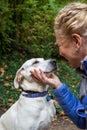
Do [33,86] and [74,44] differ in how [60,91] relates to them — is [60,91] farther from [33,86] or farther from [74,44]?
[33,86]

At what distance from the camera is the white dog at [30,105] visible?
167 inches

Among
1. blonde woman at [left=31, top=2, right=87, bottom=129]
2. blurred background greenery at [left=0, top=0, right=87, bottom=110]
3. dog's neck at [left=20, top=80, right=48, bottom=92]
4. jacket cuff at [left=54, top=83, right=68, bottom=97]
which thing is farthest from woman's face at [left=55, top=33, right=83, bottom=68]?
blurred background greenery at [left=0, top=0, right=87, bottom=110]

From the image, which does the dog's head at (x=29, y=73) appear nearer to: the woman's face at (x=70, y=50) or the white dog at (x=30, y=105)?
the white dog at (x=30, y=105)

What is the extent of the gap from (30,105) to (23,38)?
19.1 feet

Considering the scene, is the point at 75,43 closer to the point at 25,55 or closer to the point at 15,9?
the point at 15,9

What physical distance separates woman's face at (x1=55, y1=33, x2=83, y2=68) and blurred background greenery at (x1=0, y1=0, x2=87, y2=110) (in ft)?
14.5

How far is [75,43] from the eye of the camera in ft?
8.95

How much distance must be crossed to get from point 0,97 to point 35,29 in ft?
8.88

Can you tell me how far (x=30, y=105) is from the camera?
4.24 m

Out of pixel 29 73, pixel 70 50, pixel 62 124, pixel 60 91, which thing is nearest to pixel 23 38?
pixel 62 124

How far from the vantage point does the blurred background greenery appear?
789 cm

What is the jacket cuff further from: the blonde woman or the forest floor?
the forest floor

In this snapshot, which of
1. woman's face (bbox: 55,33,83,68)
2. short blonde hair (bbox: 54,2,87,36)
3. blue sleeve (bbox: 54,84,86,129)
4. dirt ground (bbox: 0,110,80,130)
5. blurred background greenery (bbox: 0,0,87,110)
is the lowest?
dirt ground (bbox: 0,110,80,130)

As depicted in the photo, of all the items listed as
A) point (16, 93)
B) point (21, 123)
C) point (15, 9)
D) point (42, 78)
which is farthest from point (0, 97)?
point (42, 78)
